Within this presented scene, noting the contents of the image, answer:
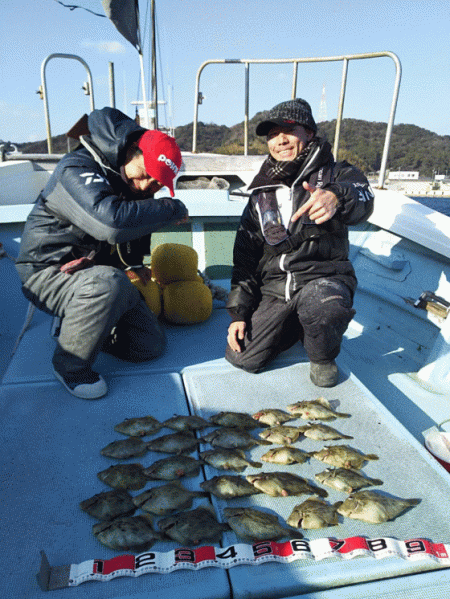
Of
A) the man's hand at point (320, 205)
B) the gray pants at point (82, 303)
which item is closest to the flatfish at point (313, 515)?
the gray pants at point (82, 303)

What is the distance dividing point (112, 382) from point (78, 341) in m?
0.37

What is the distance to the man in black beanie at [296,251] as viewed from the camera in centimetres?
275

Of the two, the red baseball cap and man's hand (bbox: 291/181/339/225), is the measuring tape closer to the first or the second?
man's hand (bbox: 291/181/339/225)

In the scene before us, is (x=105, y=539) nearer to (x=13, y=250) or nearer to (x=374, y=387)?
(x=374, y=387)

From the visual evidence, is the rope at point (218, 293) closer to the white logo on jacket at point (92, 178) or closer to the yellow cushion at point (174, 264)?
the yellow cushion at point (174, 264)

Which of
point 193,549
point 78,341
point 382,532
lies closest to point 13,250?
point 78,341

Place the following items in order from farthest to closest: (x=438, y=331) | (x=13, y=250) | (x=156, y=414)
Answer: (x=13, y=250)
(x=438, y=331)
(x=156, y=414)

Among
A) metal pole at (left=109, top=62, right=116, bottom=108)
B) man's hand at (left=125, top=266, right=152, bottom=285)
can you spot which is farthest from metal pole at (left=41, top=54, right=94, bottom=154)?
man's hand at (left=125, top=266, right=152, bottom=285)

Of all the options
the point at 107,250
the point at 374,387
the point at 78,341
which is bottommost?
the point at 374,387

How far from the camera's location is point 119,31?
22.0 ft

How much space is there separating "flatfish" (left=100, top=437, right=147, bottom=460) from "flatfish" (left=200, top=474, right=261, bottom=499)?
1.25 feet

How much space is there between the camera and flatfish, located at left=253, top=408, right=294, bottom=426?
7.68 ft

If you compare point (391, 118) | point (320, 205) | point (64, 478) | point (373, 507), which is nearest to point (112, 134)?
point (320, 205)

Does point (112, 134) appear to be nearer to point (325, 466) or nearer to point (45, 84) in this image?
point (325, 466)
